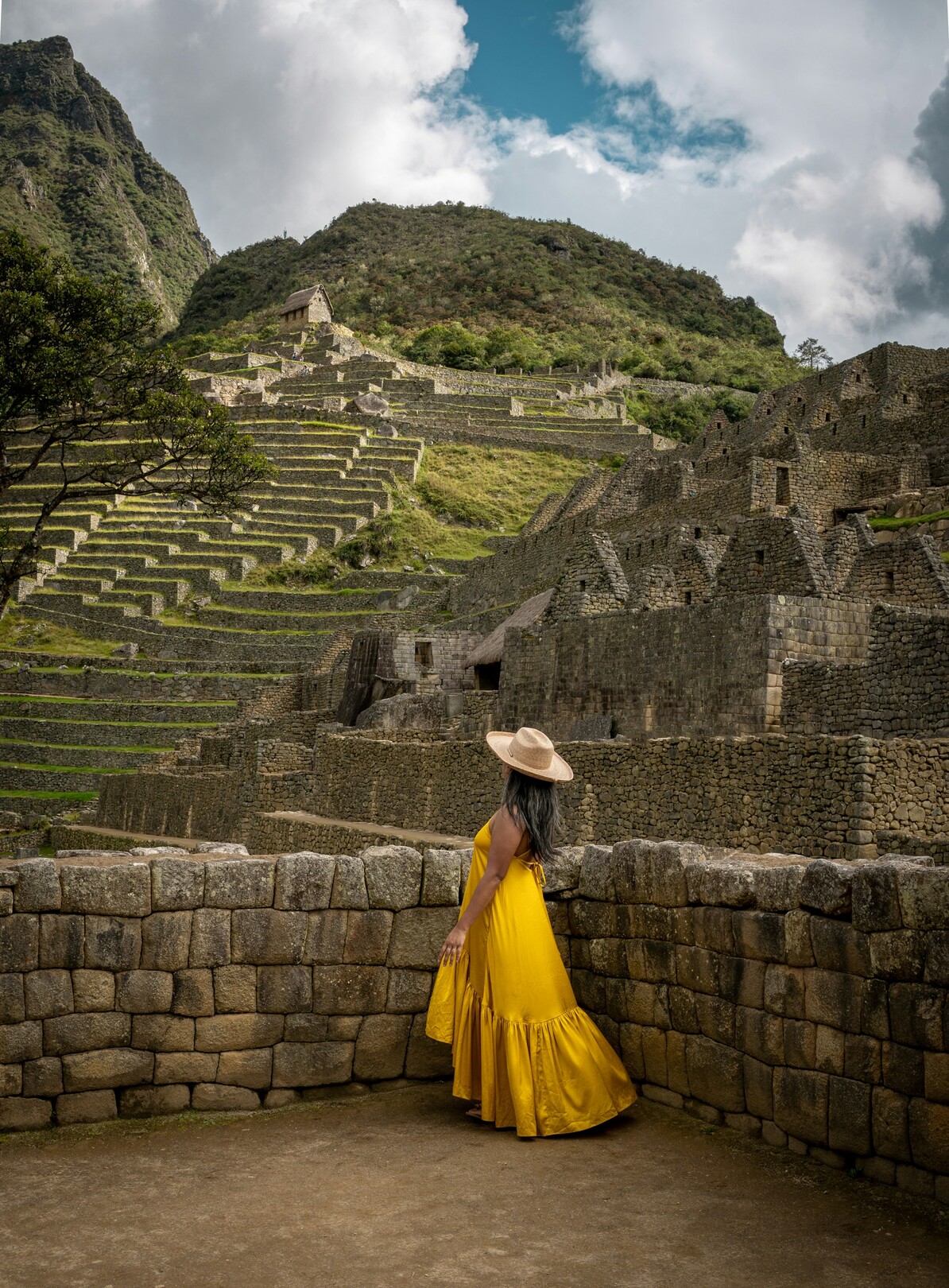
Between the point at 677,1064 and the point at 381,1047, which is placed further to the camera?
the point at 381,1047

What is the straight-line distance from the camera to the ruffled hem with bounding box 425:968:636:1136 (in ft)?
20.6

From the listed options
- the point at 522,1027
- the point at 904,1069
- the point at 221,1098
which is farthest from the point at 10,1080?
the point at 904,1069

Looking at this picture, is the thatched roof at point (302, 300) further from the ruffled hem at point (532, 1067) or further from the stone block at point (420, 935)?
the ruffled hem at point (532, 1067)

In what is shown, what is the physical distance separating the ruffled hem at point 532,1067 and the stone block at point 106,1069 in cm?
150

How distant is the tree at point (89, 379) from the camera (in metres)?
25.5

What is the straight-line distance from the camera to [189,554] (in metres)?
52.5

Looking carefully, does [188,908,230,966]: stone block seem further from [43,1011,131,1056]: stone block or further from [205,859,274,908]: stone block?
[43,1011,131,1056]: stone block

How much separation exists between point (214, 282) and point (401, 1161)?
15027cm

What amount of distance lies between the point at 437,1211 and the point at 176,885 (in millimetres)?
2257

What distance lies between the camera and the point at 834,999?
5.60 meters

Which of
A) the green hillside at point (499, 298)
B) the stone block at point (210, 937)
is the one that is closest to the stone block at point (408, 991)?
the stone block at point (210, 937)

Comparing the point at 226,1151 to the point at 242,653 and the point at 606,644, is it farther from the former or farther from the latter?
the point at 242,653

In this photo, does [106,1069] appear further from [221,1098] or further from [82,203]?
[82,203]

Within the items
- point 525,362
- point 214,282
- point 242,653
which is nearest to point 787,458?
point 242,653
